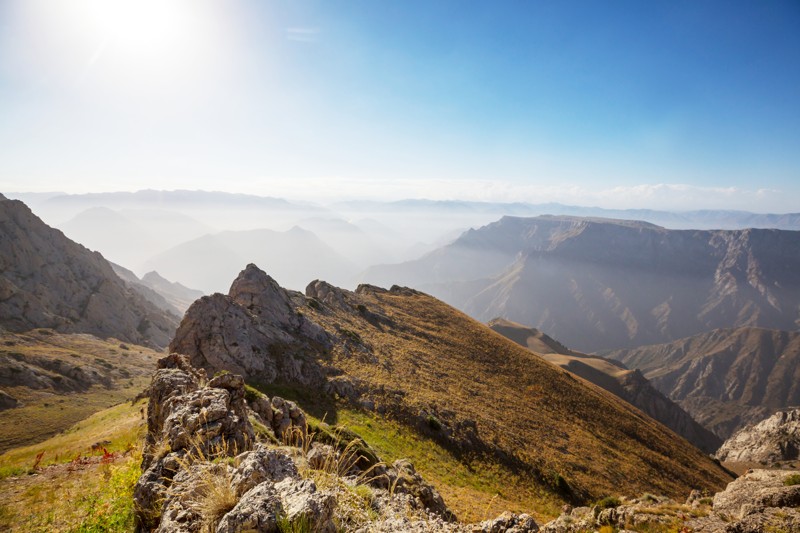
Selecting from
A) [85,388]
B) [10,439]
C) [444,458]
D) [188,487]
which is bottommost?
[85,388]

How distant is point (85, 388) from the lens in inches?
3499

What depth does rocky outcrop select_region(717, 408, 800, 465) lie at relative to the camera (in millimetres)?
72438

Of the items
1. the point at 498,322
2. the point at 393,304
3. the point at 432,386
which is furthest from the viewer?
the point at 498,322

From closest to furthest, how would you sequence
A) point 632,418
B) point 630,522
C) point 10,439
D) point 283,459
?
1. point 283,459
2. point 630,522
3. point 632,418
4. point 10,439

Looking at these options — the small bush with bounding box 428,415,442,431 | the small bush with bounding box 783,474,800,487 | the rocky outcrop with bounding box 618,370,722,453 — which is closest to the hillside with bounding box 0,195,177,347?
the small bush with bounding box 428,415,442,431

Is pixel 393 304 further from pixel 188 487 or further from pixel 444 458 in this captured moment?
pixel 188 487

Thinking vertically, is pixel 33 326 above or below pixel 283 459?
below

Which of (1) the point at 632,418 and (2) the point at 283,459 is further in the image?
(1) the point at 632,418

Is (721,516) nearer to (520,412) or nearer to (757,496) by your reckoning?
(757,496)

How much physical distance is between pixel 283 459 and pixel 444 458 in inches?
948

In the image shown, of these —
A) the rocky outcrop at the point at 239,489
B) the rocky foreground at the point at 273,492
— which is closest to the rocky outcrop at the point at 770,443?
the rocky foreground at the point at 273,492

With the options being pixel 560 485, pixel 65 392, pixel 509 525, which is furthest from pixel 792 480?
pixel 65 392

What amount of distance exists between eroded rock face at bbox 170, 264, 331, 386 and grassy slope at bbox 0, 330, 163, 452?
47840 mm

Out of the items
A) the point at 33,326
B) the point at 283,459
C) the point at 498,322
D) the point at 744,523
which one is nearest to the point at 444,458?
the point at 744,523
